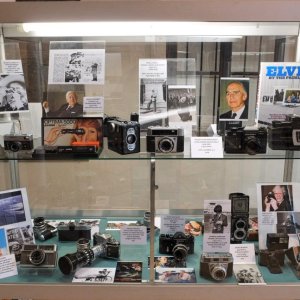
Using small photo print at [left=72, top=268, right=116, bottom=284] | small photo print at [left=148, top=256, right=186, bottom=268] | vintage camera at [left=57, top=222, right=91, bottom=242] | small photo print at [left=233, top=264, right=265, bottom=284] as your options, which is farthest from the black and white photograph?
small photo print at [left=233, top=264, right=265, bottom=284]

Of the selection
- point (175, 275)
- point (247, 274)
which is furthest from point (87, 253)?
point (247, 274)

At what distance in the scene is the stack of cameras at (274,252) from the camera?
1.22m

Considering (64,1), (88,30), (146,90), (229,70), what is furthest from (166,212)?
(64,1)

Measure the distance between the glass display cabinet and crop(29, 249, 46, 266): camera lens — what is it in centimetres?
4

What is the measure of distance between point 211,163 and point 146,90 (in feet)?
1.51

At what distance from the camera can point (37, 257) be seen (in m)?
1.21

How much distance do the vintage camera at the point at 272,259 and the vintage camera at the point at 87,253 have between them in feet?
1.70

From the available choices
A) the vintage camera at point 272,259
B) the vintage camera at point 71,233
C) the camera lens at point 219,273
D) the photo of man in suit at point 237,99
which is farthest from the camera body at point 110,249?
the photo of man in suit at point 237,99

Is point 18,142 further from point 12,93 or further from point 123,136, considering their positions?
point 123,136

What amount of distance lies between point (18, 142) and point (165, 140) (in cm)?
50

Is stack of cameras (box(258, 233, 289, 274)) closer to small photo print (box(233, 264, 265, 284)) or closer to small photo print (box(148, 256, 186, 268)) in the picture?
small photo print (box(233, 264, 265, 284))

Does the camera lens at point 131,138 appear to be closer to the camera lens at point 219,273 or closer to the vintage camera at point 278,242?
the camera lens at point 219,273

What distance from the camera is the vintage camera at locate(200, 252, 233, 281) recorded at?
1.14m

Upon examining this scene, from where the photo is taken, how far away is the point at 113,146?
3.92 ft
